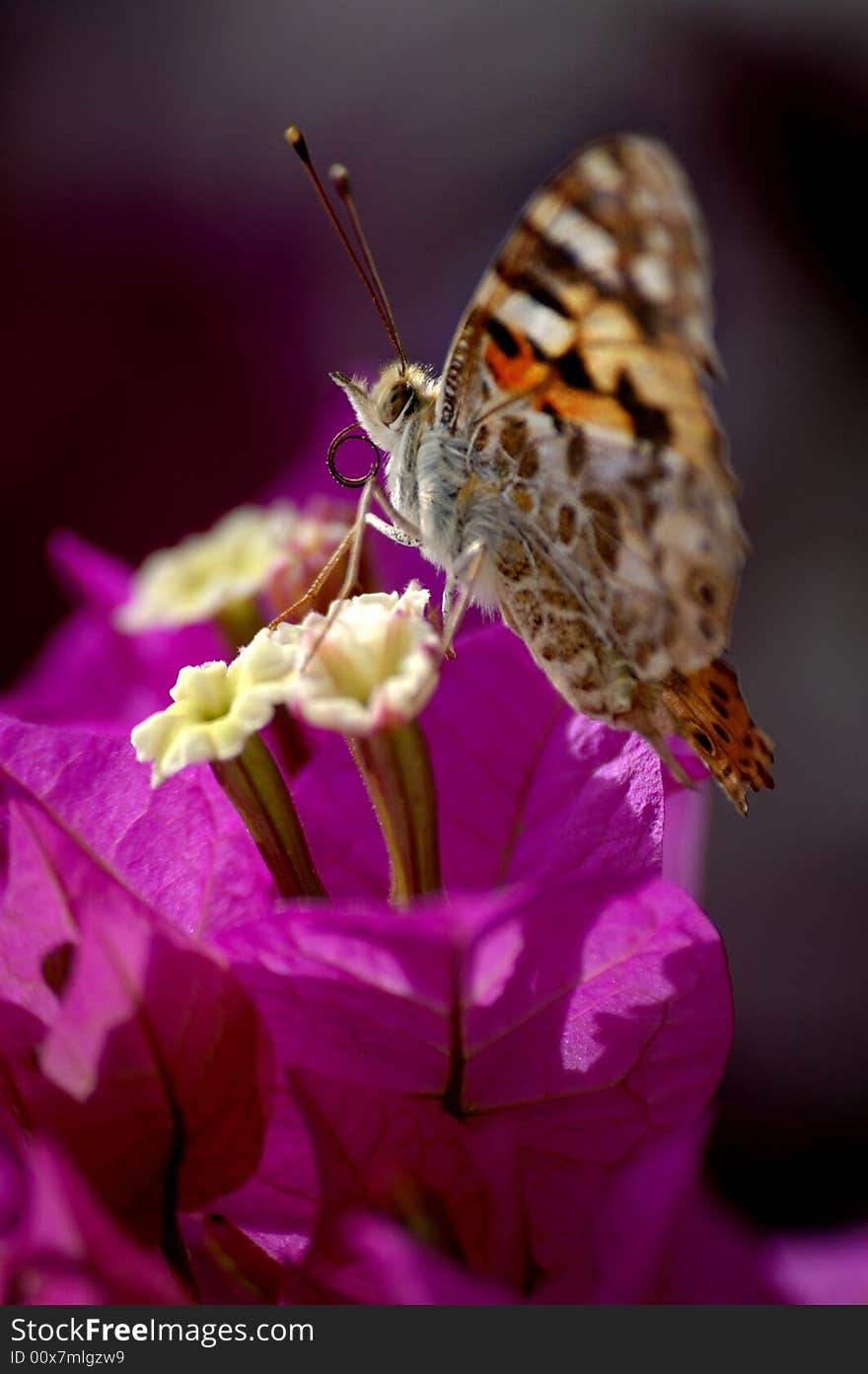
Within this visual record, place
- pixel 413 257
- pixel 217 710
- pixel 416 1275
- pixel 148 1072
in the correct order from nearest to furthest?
pixel 416 1275 < pixel 148 1072 < pixel 217 710 < pixel 413 257

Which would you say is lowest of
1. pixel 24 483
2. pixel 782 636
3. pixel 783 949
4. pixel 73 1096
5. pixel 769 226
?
pixel 783 949

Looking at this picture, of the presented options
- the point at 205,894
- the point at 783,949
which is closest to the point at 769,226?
the point at 783,949

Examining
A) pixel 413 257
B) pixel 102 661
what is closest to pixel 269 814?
pixel 102 661

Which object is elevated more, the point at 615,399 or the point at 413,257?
the point at 615,399

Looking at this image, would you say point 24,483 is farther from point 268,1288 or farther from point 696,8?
point 268,1288

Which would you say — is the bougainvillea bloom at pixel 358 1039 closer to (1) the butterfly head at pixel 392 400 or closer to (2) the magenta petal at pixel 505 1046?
(2) the magenta petal at pixel 505 1046

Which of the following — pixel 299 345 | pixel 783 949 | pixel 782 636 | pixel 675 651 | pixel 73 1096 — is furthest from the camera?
pixel 299 345

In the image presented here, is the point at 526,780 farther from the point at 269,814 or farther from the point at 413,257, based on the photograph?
the point at 413,257

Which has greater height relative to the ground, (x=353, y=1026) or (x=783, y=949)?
(x=353, y=1026)
